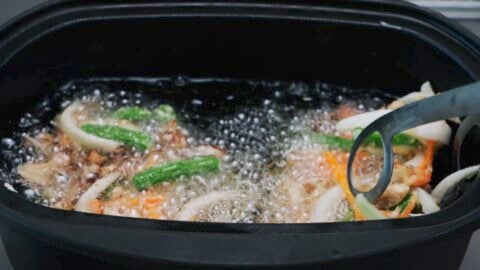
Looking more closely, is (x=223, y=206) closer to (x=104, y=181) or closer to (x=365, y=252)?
(x=104, y=181)

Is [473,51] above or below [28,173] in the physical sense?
above

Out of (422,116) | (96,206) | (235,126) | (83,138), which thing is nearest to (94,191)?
(96,206)

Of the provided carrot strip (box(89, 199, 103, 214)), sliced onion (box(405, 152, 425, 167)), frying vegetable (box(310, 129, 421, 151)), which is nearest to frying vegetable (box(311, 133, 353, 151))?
frying vegetable (box(310, 129, 421, 151))

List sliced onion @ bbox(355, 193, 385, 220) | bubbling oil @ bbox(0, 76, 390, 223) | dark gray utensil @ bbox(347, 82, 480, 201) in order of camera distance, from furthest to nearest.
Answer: bubbling oil @ bbox(0, 76, 390, 223) → sliced onion @ bbox(355, 193, 385, 220) → dark gray utensil @ bbox(347, 82, 480, 201)

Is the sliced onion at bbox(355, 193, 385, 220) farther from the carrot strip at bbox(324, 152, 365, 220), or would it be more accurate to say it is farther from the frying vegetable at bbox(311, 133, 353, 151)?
the frying vegetable at bbox(311, 133, 353, 151)

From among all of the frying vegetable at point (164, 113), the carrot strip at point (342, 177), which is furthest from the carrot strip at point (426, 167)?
the frying vegetable at point (164, 113)

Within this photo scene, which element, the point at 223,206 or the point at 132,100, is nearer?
the point at 223,206

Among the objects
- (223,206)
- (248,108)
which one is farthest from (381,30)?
(223,206)
